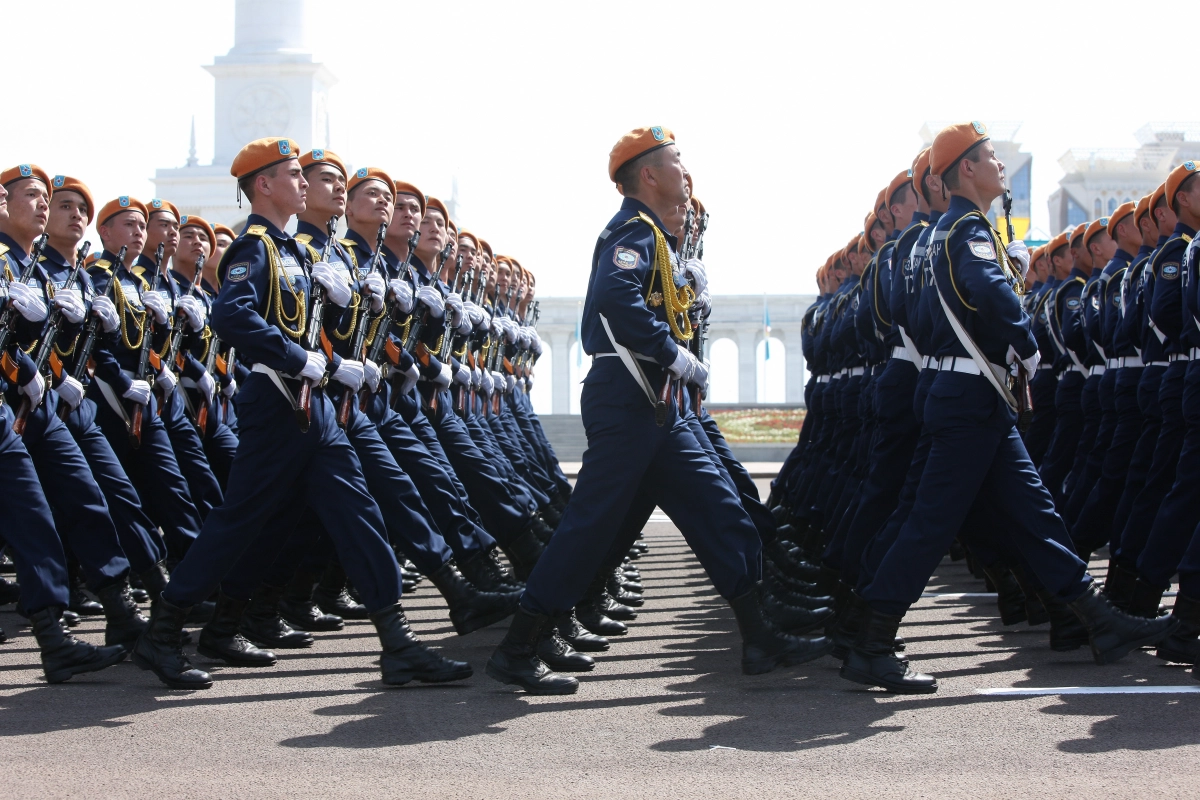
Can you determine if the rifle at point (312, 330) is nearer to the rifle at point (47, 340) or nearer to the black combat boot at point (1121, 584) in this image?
Result: the rifle at point (47, 340)

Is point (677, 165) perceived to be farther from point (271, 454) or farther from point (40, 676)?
point (40, 676)

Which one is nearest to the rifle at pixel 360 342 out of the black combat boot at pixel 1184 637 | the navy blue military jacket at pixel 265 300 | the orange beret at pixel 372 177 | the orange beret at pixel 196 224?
the navy blue military jacket at pixel 265 300

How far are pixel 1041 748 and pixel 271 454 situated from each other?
2.83 meters

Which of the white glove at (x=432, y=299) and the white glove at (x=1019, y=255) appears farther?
the white glove at (x=432, y=299)

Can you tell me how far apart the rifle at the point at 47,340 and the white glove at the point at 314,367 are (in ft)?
4.44

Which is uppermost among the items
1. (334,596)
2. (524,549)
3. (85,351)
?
(85,351)

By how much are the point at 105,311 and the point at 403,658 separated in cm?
264

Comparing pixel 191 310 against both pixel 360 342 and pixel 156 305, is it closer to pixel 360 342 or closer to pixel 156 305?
pixel 156 305

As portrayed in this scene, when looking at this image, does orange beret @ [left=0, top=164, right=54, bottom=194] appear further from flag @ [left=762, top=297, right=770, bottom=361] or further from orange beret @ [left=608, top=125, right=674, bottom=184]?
flag @ [left=762, top=297, right=770, bottom=361]

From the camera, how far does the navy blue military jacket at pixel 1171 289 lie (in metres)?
6.27

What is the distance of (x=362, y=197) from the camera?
6.36 m

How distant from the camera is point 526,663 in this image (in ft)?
→ 16.5

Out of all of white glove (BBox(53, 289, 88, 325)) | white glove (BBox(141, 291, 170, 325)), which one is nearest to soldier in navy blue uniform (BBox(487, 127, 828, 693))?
white glove (BBox(53, 289, 88, 325))

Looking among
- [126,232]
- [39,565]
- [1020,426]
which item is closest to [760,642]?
[1020,426]
